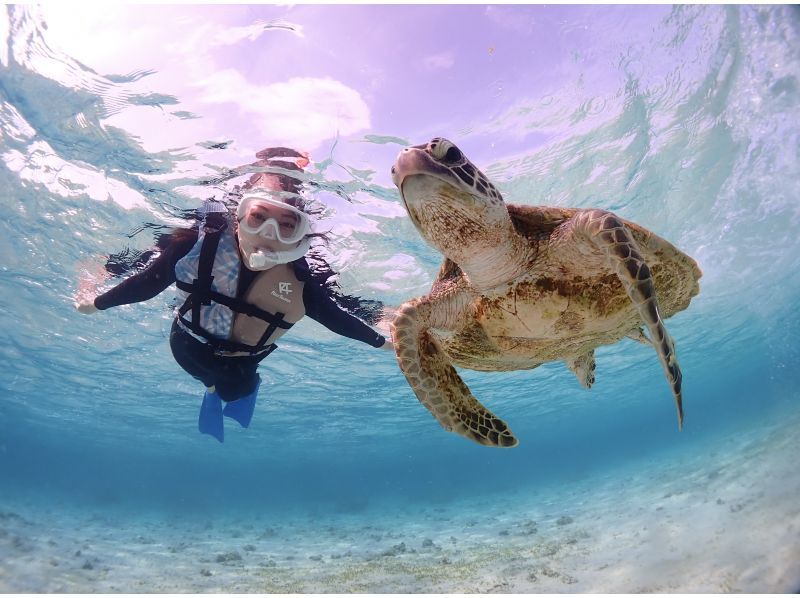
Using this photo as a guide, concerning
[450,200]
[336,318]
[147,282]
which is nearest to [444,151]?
[450,200]

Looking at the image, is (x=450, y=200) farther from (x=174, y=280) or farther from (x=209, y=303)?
(x=174, y=280)

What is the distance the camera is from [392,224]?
10.4 metres

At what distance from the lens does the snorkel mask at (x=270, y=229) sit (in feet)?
19.0

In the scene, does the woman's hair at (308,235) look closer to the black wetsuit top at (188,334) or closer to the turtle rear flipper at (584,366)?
the black wetsuit top at (188,334)

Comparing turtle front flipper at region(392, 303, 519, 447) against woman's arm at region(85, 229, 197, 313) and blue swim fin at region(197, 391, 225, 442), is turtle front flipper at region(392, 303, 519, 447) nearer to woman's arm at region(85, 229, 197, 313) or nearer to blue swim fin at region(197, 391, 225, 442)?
Result: woman's arm at region(85, 229, 197, 313)

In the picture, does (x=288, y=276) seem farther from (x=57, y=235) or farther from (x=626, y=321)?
(x=57, y=235)

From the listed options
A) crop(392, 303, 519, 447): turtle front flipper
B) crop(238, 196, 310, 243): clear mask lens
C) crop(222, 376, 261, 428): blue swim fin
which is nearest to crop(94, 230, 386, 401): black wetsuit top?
crop(238, 196, 310, 243): clear mask lens

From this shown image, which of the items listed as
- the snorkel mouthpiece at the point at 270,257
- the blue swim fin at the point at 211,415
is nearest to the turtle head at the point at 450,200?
the snorkel mouthpiece at the point at 270,257

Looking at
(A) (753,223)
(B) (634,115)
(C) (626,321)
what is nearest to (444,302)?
(C) (626,321)

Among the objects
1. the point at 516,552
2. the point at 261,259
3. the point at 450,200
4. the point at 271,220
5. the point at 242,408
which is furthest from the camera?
the point at 516,552

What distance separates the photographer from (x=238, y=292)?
238 inches

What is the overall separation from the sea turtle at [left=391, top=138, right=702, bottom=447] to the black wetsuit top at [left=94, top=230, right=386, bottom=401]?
2.09m

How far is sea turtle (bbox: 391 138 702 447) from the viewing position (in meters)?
2.84

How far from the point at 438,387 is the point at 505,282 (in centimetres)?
116
